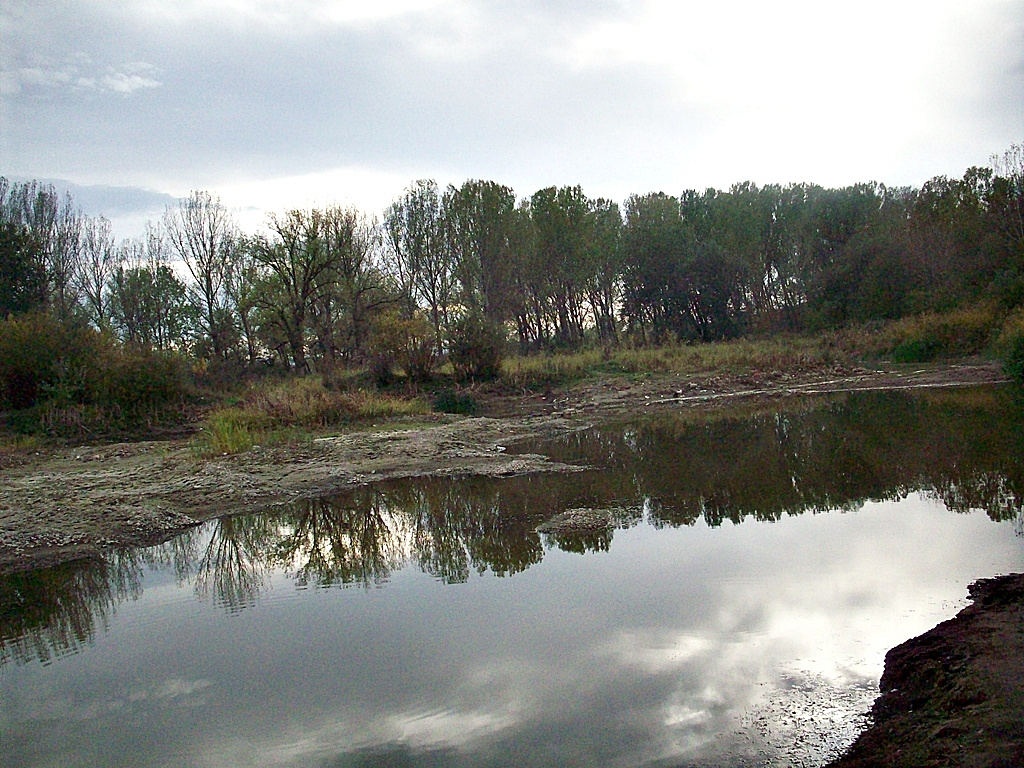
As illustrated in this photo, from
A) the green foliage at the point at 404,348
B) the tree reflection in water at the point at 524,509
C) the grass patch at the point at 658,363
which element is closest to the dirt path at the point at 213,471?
the tree reflection in water at the point at 524,509

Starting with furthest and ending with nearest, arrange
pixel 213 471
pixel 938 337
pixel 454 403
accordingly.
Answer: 1. pixel 938 337
2. pixel 454 403
3. pixel 213 471

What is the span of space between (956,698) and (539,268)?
42.7 meters

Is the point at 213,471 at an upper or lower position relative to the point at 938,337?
upper

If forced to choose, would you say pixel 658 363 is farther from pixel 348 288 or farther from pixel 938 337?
pixel 348 288

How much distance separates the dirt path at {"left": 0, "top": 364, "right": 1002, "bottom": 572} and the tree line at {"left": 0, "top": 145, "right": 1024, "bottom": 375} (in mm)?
11493

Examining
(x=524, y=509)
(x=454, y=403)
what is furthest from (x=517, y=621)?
(x=454, y=403)

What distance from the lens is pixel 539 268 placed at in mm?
45906

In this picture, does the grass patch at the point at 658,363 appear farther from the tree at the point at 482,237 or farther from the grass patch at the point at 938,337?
the tree at the point at 482,237

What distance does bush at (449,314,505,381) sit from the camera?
28.4 meters

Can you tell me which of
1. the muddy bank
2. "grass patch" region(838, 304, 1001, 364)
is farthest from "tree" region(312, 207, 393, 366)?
the muddy bank

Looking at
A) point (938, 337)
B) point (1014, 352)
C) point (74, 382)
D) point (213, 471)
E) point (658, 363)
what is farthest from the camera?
point (658, 363)

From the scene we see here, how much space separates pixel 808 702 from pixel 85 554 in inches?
334

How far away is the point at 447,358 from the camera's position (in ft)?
95.0

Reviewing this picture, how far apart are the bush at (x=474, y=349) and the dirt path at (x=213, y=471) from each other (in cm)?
521
